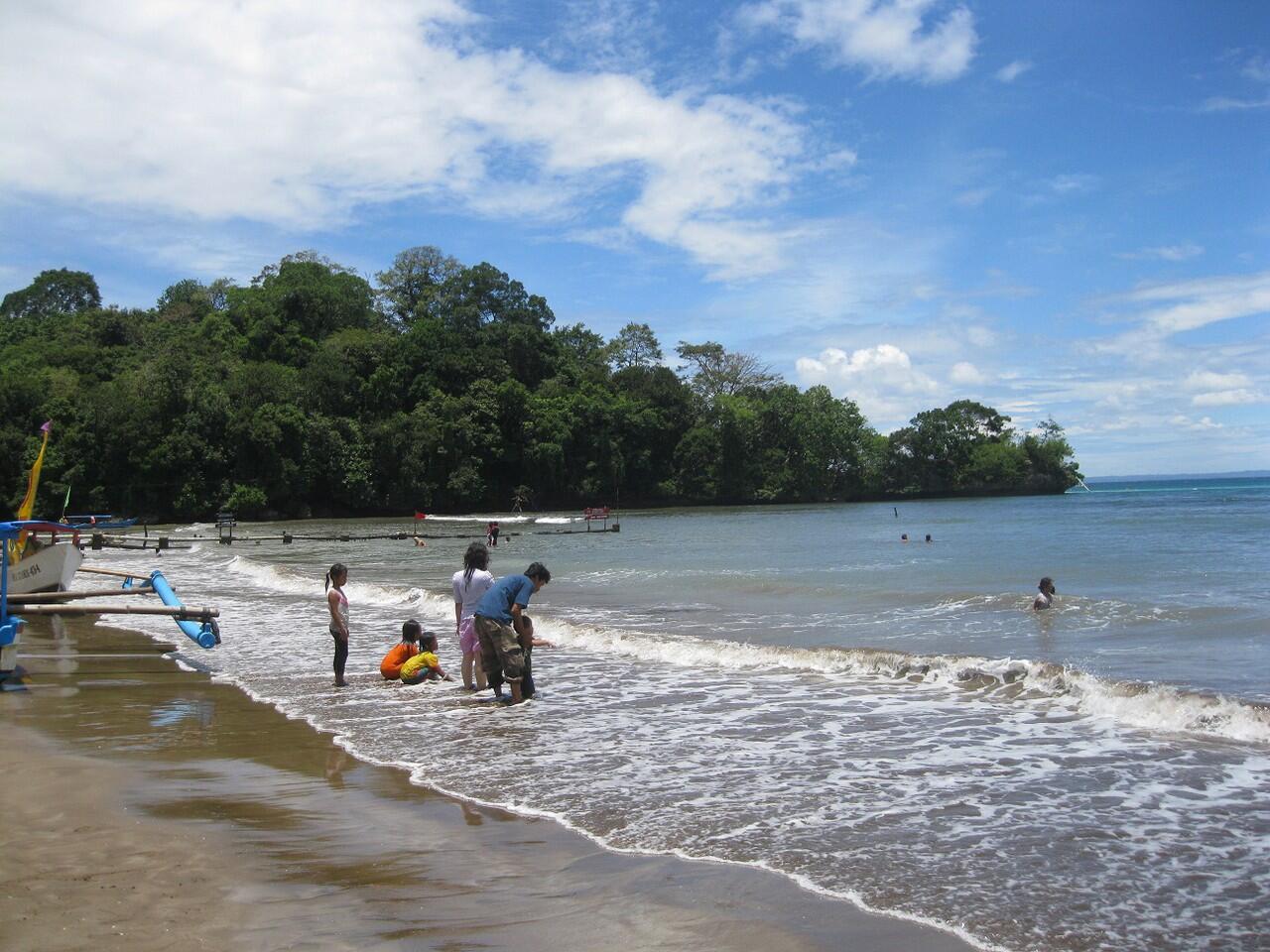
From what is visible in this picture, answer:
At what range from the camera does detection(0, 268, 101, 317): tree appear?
96.2 meters

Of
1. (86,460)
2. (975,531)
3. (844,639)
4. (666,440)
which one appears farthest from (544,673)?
(666,440)

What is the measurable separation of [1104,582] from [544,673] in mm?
14873

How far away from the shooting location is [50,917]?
4.15 metres

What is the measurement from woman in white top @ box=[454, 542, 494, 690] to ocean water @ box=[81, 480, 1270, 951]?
354mm

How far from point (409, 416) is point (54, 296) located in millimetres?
52323

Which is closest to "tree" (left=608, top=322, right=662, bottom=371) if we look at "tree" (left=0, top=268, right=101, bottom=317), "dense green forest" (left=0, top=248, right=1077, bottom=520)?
"dense green forest" (left=0, top=248, right=1077, bottom=520)

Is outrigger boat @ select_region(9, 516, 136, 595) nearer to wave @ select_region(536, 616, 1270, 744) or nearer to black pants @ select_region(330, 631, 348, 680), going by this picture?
black pants @ select_region(330, 631, 348, 680)

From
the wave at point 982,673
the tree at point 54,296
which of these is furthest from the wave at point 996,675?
the tree at point 54,296

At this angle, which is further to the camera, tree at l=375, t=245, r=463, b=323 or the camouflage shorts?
tree at l=375, t=245, r=463, b=323

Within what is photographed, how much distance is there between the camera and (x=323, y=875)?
4797 millimetres

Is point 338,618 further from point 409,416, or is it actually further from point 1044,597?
point 409,416

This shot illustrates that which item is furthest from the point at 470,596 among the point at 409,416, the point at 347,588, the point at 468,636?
the point at 409,416

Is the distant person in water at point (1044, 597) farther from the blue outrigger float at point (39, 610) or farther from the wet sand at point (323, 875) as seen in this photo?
the blue outrigger float at point (39, 610)

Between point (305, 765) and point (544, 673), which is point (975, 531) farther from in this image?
point (305, 765)
